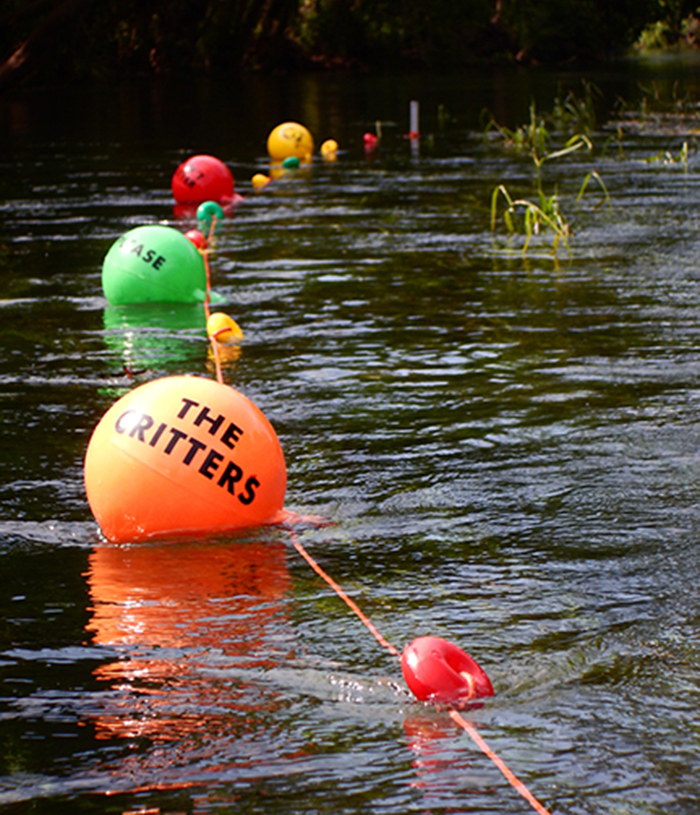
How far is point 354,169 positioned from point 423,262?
32.3 feet

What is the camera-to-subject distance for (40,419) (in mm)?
8398

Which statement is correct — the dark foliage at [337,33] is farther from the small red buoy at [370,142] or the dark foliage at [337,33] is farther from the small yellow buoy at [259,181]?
the small yellow buoy at [259,181]

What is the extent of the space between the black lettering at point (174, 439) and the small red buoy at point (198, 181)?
1331cm

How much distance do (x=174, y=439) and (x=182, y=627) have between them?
105 cm

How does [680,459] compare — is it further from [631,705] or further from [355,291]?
[355,291]

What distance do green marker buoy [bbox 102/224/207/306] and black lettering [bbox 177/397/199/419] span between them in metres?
5.93

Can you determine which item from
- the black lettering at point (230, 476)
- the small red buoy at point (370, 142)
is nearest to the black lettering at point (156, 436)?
the black lettering at point (230, 476)

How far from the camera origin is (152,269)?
11758 millimetres

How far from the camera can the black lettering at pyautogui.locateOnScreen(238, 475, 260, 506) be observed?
607cm

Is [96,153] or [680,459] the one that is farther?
[96,153]

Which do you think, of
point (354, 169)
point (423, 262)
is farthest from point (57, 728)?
point (354, 169)

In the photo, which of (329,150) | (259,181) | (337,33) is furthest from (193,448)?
(337,33)

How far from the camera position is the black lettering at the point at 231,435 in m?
6.00

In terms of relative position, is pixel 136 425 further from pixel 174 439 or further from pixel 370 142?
pixel 370 142
